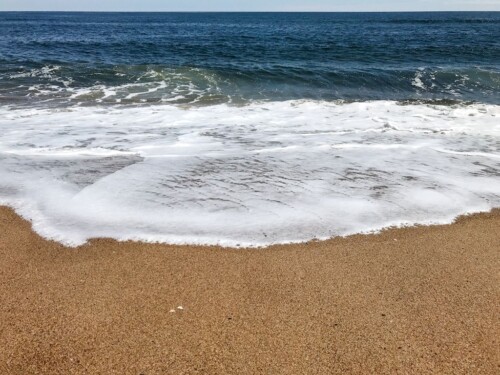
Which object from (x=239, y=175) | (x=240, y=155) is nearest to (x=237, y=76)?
(x=240, y=155)

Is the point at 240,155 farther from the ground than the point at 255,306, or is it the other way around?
the point at 240,155

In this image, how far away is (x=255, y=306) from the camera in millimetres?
3541

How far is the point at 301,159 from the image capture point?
23.2ft

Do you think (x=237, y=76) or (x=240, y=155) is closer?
(x=240, y=155)

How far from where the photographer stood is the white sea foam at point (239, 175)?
4.88 metres

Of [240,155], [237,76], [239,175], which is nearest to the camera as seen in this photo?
[239,175]

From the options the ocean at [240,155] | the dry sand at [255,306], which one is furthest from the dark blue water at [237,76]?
the dry sand at [255,306]

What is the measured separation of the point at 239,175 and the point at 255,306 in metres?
3.00

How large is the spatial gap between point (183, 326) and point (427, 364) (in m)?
1.77

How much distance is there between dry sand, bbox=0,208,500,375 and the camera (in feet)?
9.84

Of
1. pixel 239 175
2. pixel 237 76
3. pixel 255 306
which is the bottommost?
pixel 255 306

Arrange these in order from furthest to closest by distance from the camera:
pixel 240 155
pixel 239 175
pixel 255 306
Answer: pixel 240 155 < pixel 239 175 < pixel 255 306

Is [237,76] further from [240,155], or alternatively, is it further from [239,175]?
[239,175]

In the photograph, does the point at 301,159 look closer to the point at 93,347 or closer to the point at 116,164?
the point at 116,164
